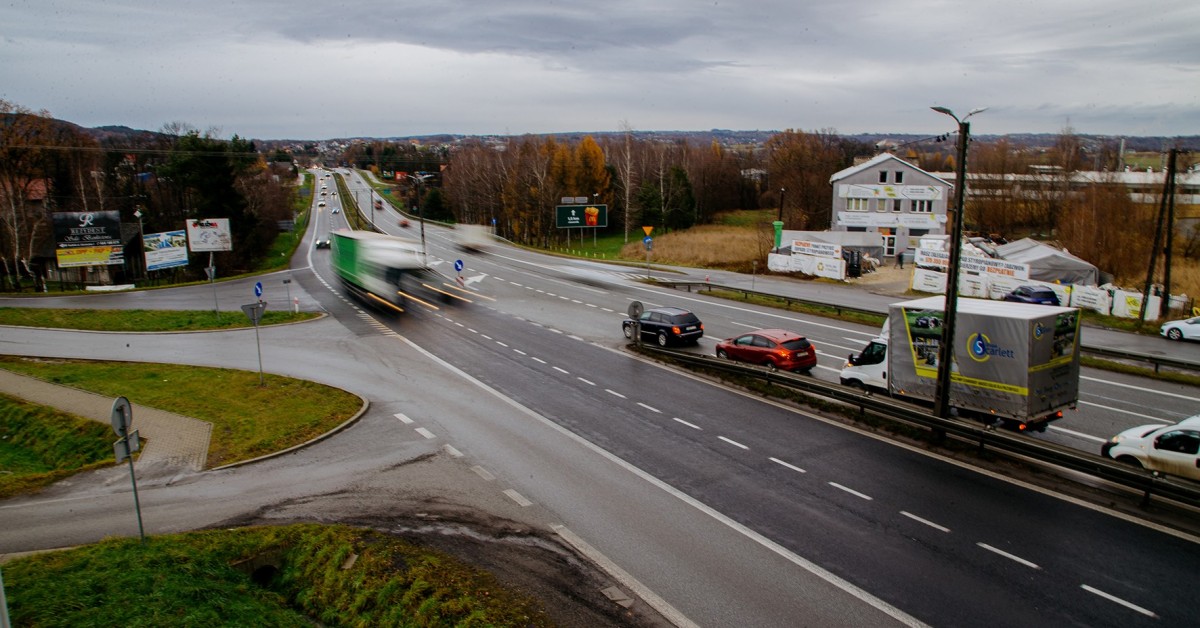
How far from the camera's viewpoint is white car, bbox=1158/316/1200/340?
27734mm

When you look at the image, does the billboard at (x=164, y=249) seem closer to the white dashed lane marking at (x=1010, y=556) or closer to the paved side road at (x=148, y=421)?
the paved side road at (x=148, y=421)

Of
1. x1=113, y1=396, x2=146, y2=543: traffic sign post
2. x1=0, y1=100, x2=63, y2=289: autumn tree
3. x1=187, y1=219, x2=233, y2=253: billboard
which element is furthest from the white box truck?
x1=0, y1=100, x2=63, y2=289: autumn tree

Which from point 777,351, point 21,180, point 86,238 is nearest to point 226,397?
point 777,351

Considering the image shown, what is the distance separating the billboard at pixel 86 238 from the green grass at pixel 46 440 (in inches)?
1168

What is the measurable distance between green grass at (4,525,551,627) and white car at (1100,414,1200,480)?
474 inches

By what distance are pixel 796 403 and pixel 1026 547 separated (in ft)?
26.9

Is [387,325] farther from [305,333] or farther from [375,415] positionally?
[375,415]

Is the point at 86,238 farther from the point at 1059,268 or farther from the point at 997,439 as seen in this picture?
the point at 1059,268

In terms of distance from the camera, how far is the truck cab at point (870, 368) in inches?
738

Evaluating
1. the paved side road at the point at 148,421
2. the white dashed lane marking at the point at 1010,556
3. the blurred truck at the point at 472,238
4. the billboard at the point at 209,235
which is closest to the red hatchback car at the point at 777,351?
the white dashed lane marking at the point at 1010,556

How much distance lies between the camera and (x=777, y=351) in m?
21.7

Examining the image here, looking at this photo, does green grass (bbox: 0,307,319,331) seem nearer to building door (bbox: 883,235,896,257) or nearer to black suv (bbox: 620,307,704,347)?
black suv (bbox: 620,307,704,347)

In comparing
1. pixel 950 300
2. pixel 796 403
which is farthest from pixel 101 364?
pixel 950 300

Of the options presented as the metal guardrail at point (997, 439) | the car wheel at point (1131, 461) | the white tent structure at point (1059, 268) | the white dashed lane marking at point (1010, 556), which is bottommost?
the white dashed lane marking at point (1010, 556)
